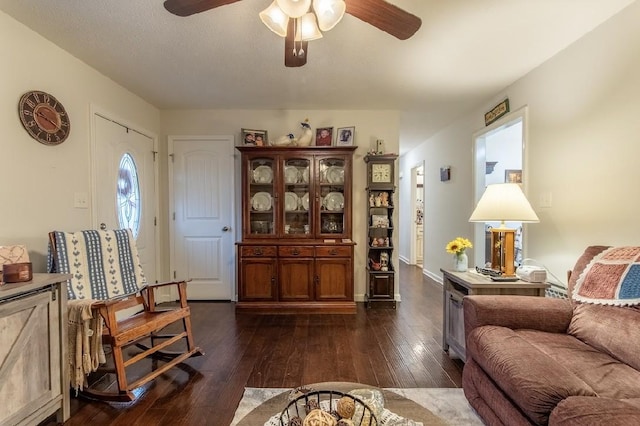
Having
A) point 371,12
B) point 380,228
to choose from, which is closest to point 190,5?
point 371,12

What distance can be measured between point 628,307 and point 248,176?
10.7 ft

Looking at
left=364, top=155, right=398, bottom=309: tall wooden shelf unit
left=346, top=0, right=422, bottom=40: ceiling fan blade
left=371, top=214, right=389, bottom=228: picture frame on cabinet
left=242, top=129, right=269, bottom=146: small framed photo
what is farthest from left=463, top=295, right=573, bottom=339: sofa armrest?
left=242, top=129, right=269, bottom=146: small framed photo

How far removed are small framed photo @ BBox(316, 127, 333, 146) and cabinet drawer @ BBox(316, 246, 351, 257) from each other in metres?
1.28

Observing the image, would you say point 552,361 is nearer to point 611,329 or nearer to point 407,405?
point 611,329

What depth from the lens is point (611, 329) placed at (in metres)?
1.50

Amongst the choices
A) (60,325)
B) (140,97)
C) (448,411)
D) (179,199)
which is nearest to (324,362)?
(448,411)

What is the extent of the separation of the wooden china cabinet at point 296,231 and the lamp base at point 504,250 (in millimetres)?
1463

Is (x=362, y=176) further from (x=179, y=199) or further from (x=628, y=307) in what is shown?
(x=628, y=307)

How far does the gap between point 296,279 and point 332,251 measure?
1.68 ft

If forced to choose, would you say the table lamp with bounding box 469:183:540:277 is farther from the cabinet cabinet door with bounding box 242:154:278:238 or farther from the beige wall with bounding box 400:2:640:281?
the cabinet cabinet door with bounding box 242:154:278:238

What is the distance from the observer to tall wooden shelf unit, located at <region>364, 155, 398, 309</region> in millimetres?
3711

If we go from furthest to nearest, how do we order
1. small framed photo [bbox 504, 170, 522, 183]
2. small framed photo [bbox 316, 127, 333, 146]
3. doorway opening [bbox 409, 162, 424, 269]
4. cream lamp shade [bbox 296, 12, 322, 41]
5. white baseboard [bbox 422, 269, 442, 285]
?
doorway opening [bbox 409, 162, 424, 269] < white baseboard [bbox 422, 269, 442, 285] < small framed photo [bbox 504, 170, 522, 183] < small framed photo [bbox 316, 127, 333, 146] < cream lamp shade [bbox 296, 12, 322, 41]

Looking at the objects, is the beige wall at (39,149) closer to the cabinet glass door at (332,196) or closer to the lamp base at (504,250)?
the cabinet glass door at (332,196)

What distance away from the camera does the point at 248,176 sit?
3633 mm
